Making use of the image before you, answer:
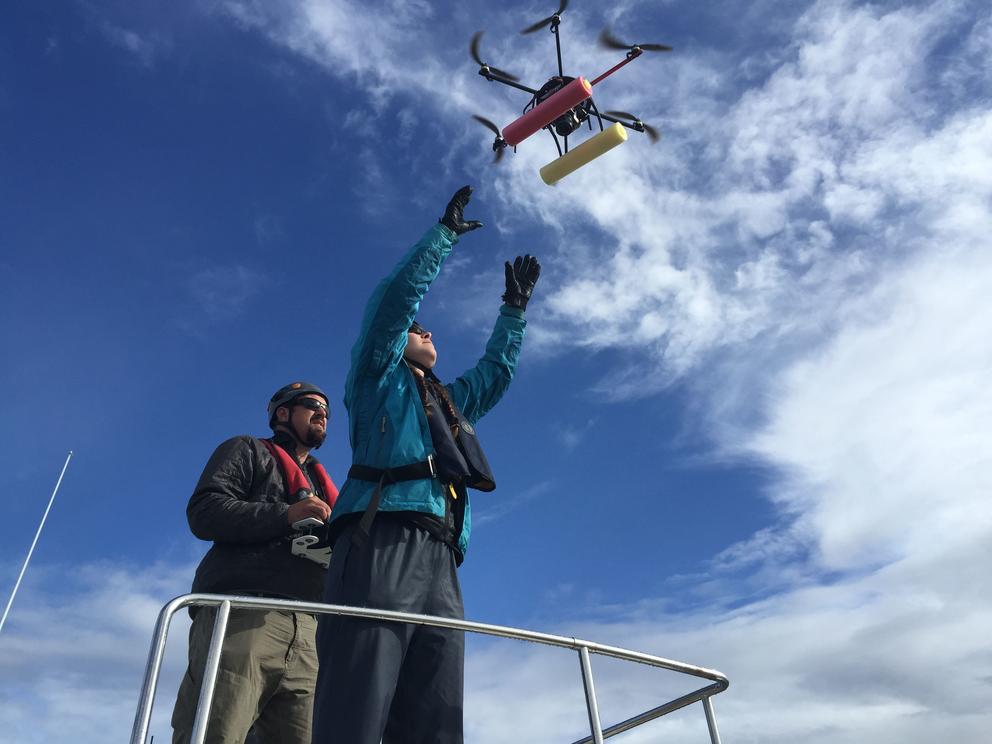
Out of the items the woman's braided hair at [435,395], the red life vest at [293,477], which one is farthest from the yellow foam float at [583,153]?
the red life vest at [293,477]

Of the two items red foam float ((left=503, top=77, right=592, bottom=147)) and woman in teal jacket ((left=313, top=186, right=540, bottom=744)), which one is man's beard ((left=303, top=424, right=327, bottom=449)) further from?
red foam float ((left=503, top=77, right=592, bottom=147))

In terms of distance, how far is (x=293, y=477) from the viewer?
4797mm

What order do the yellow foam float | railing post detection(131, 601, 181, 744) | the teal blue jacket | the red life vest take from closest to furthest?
railing post detection(131, 601, 181, 744) → the teal blue jacket → the red life vest → the yellow foam float

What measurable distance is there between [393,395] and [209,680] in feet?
5.50

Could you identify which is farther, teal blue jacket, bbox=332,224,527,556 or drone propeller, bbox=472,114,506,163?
drone propeller, bbox=472,114,506,163

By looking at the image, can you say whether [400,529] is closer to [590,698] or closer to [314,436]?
[590,698]

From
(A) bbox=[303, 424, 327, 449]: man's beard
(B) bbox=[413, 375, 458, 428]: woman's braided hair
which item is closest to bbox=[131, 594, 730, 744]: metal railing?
(B) bbox=[413, 375, 458, 428]: woman's braided hair

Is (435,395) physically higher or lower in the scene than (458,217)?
lower

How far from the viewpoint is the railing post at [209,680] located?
2.71 metres

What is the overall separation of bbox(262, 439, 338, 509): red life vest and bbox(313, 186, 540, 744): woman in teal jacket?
2.81 ft

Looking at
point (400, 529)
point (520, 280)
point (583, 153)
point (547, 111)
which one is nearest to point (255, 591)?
point (400, 529)

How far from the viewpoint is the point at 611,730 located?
4551 mm

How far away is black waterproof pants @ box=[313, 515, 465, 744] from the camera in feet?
10.3

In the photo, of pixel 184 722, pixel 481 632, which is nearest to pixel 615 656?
pixel 481 632
